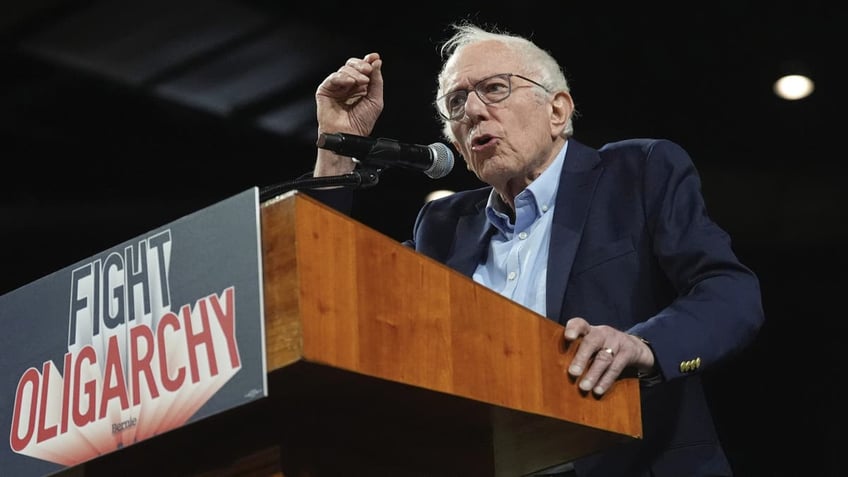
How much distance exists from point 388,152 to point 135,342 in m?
0.61

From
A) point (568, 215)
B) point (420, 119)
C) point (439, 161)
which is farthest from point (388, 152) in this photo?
point (420, 119)

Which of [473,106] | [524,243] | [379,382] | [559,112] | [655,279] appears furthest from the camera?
[559,112]

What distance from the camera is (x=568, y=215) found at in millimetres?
2131

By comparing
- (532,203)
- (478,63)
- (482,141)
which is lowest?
(532,203)

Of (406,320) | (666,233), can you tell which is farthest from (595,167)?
(406,320)

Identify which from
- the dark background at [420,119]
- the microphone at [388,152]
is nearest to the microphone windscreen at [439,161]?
the microphone at [388,152]

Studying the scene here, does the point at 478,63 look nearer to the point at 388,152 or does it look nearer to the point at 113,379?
the point at 388,152

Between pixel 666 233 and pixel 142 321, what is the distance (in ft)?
3.26

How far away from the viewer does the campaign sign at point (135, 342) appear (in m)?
1.22

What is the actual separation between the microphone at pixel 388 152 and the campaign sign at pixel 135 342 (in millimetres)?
467

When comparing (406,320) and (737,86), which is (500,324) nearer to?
(406,320)

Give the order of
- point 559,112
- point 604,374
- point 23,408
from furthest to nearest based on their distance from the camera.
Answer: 1. point 559,112
2. point 604,374
3. point 23,408

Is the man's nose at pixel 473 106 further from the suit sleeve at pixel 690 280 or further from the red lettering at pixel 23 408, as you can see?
the red lettering at pixel 23 408

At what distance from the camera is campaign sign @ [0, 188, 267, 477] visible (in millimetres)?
1221
